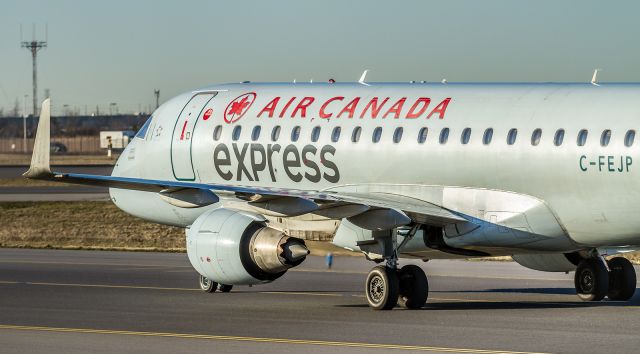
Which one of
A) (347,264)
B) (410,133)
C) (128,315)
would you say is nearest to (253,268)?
(128,315)

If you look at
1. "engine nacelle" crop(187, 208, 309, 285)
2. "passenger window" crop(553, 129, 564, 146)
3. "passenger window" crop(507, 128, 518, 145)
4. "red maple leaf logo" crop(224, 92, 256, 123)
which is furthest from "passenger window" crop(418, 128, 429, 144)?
"red maple leaf logo" crop(224, 92, 256, 123)

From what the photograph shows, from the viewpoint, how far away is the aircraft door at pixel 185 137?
33094mm

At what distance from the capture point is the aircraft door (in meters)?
33.1

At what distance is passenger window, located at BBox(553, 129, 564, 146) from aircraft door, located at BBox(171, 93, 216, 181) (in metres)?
9.44

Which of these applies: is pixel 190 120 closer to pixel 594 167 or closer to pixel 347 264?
pixel 347 264

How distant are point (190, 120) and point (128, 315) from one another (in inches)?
301

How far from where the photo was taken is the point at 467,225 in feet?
90.0

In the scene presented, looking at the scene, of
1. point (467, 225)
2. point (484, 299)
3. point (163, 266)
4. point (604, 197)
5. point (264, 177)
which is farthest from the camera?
point (163, 266)

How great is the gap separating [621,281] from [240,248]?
300 inches

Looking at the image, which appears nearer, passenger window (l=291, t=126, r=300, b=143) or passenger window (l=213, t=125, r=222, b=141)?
passenger window (l=291, t=126, r=300, b=143)

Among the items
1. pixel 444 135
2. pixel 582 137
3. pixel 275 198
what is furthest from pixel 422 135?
pixel 275 198

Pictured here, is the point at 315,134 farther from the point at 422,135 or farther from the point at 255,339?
the point at 255,339

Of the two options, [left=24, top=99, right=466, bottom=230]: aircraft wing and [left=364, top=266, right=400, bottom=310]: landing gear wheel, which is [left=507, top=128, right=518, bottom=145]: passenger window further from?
[left=364, top=266, right=400, bottom=310]: landing gear wheel

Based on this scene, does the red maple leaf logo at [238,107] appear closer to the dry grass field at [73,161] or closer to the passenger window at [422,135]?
the passenger window at [422,135]
